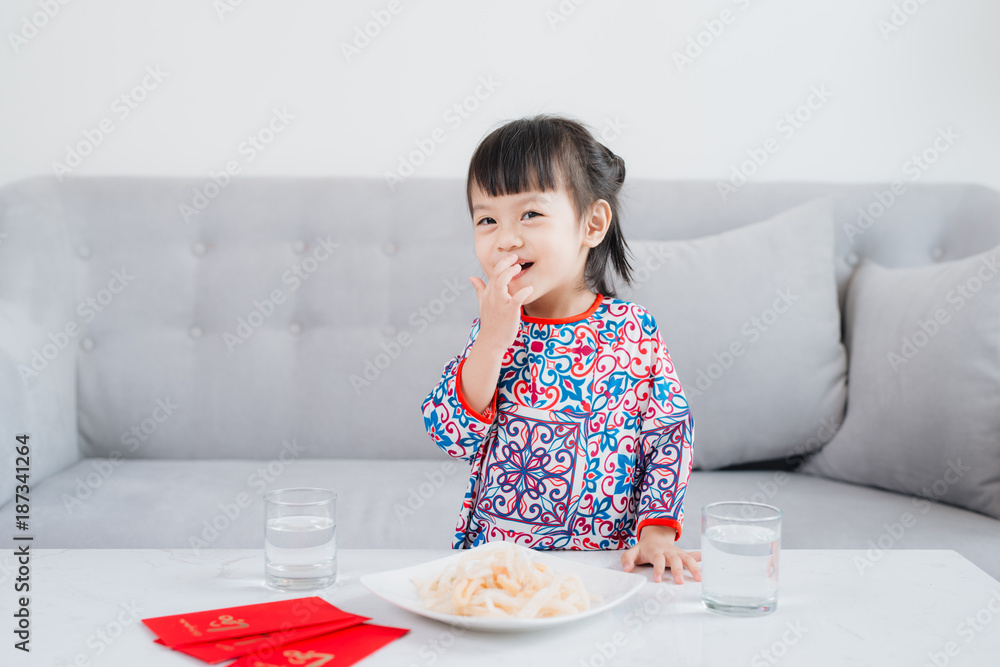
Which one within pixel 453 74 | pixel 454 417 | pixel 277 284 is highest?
pixel 453 74

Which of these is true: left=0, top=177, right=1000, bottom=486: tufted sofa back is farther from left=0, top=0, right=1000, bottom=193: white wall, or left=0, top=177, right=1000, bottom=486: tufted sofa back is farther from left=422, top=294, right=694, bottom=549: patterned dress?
left=422, top=294, right=694, bottom=549: patterned dress

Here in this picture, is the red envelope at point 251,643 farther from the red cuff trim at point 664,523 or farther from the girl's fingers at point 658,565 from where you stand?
the red cuff trim at point 664,523

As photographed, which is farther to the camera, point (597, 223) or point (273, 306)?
point (273, 306)

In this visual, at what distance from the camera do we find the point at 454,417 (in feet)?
3.35

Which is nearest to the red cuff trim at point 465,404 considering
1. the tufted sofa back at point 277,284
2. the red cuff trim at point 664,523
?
the red cuff trim at point 664,523

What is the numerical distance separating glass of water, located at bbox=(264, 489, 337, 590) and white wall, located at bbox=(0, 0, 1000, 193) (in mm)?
1408

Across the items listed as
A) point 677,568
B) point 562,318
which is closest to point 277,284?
point 562,318

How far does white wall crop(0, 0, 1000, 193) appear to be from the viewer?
2.04 m

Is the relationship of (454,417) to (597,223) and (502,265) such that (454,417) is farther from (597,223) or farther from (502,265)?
(597,223)

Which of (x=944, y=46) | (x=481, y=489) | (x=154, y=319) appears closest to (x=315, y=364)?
(x=154, y=319)

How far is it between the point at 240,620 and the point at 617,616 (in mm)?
313

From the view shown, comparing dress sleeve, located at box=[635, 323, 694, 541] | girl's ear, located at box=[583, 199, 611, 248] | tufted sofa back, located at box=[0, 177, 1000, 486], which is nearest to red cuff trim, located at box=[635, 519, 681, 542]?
dress sleeve, located at box=[635, 323, 694, 541]

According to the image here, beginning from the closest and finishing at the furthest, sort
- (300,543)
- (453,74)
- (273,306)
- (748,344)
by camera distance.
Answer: (300,543) → (748,344) → (273,306) → (453,74)

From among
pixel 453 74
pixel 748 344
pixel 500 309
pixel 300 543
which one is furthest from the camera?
pixel 453 74
